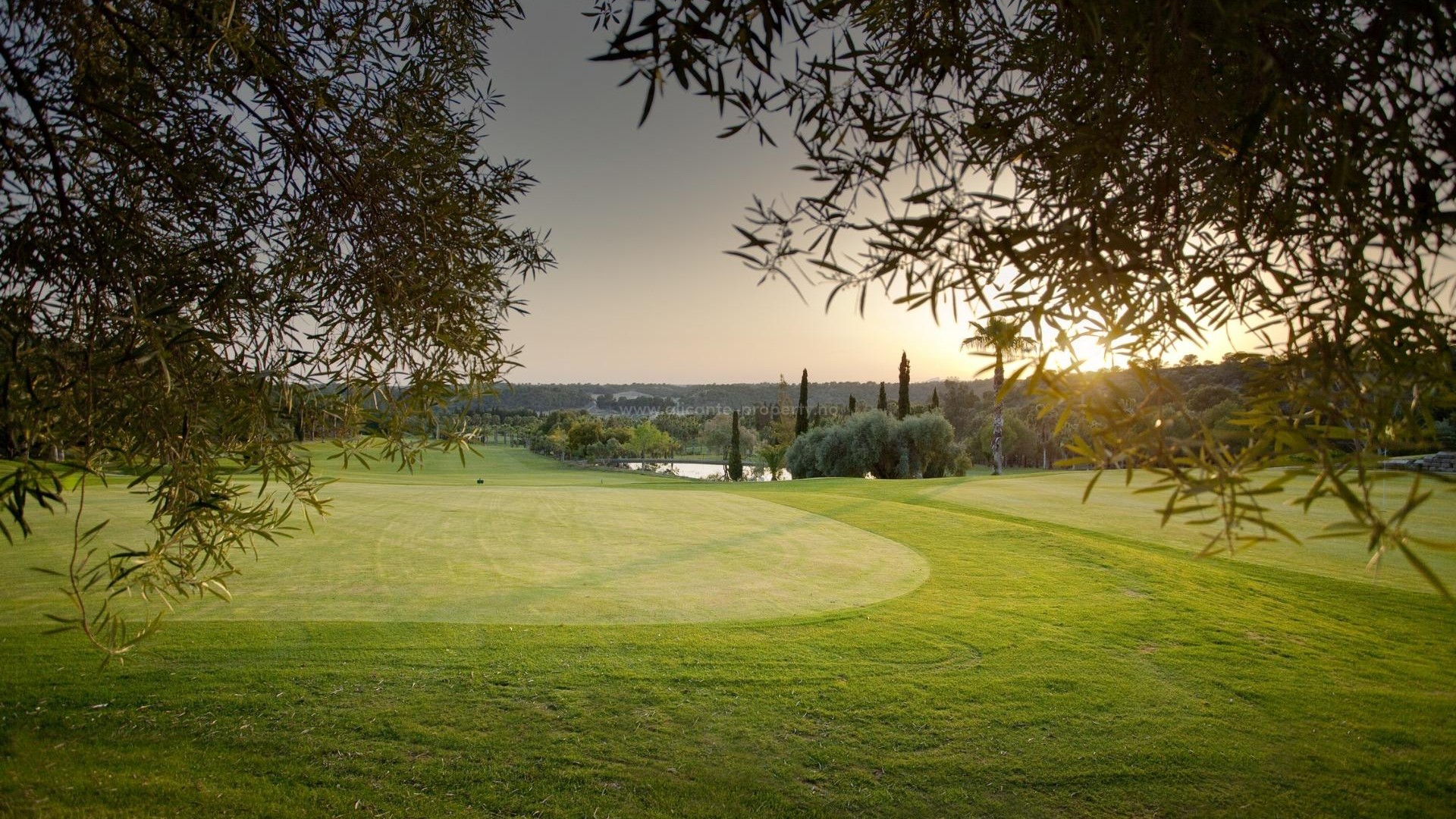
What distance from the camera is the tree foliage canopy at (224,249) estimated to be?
6.67 ft

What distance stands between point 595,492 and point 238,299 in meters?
12.4

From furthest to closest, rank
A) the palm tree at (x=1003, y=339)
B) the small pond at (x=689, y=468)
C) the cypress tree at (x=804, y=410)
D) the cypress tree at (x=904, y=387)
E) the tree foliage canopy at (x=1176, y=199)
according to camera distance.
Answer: the small pond at (x=689, y=468), the cypress tree at (x=804, y=410), the cypress tree at (x=904, y=387), the palm tree at (x=1003, y=339), the tree foliage canopy at (x=1176, y=199)

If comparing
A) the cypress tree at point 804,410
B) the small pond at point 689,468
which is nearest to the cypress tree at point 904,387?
the cypress tree at point 804,410

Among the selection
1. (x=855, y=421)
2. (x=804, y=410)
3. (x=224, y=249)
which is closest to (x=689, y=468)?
(x=804, y=410)

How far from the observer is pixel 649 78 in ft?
4.41

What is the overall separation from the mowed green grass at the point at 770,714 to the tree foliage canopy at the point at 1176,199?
277cm

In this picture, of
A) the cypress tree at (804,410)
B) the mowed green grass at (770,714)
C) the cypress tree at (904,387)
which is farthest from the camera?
the cypress tree at (804,410)

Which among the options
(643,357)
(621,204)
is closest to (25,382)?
(621,204)

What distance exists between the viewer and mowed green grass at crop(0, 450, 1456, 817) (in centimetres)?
330

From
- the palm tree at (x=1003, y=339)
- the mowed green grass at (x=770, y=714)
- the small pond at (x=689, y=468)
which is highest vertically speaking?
the palm tree at (x=1003, y=339)

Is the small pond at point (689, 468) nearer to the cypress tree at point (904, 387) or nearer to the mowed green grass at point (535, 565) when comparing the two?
the cypress tree at point (904, 387)

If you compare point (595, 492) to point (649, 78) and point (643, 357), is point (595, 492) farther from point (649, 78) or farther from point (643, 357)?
point (649, 78)

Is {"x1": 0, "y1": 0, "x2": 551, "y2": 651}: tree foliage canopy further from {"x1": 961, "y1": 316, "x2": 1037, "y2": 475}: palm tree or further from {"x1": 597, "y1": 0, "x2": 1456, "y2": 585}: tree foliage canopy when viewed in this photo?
{"x1": 961, "y1": 316, "x2": 1037, "y2": 475}: palm tree

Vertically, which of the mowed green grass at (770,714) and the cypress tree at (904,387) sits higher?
the cypress tree at (904,387)
